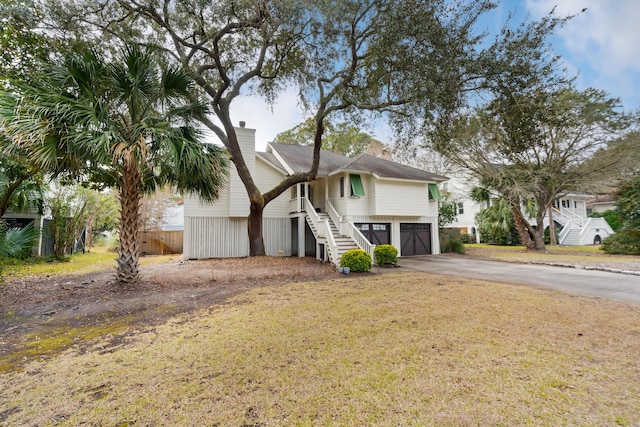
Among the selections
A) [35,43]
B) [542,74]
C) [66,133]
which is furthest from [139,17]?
[542,74]

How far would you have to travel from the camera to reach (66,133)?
660 centimetres

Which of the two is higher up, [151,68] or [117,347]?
[151,68]

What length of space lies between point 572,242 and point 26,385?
31.6m

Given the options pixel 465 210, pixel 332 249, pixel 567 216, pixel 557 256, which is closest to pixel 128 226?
pixel 332 249

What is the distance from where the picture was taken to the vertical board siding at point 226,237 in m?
15.9

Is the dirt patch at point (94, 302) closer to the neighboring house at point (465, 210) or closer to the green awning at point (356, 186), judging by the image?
the green awning at point (356, 186)

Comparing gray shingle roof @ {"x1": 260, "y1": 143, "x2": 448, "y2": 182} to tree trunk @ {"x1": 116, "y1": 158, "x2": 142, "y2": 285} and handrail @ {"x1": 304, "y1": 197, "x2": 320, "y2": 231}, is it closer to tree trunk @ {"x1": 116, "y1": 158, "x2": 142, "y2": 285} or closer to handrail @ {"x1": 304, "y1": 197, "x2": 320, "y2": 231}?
handrail @ {"x1": 304, "y1": 197, "x2": 320, "y2": 231}

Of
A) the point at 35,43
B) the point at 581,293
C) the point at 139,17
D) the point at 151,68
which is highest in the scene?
the point at 139,17

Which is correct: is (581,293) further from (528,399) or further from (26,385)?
(26,385)

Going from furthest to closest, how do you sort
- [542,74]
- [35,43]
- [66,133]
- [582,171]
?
[582,171]
[542,74]
[35,43]
[66,133]

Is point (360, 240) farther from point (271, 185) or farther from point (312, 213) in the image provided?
point (271, 185)

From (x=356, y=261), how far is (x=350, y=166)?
6722 millimetres

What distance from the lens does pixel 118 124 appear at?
7457 mm

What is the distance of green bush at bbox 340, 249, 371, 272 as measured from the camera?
33.8 ft
